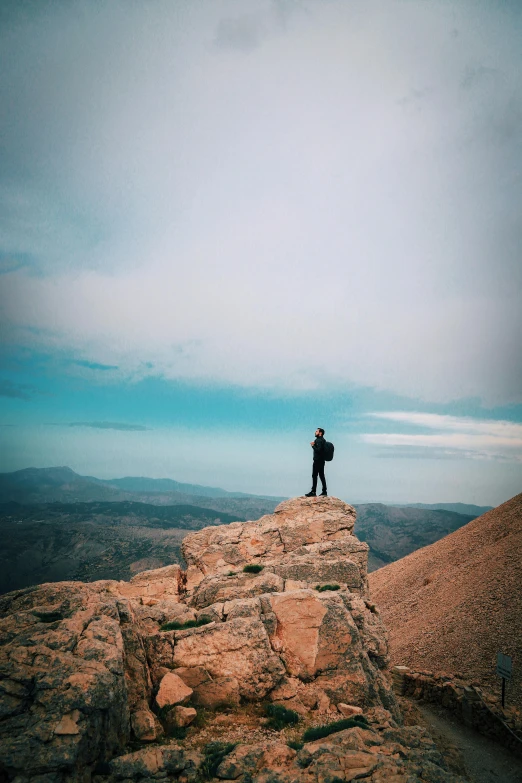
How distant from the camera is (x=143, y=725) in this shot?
33.4ft

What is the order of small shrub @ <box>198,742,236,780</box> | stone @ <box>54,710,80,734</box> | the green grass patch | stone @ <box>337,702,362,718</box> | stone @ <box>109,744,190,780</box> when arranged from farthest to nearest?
stone @ <box>337,702,362,718</box> → the green grass patch → small shrub @ <box>198,742,236,780</box> → stone @ <box>109,744,190,780</box> → stone @ <box>54,710,80,734</box>

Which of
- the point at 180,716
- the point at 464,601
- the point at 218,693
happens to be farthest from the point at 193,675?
the point at 464,601

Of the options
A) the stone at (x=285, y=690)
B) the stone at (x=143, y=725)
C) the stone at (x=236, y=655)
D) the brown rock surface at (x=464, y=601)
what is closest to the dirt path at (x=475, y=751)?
the brown rock surface at (x=464, y=601)

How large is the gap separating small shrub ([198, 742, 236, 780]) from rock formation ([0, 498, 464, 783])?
0.05 m

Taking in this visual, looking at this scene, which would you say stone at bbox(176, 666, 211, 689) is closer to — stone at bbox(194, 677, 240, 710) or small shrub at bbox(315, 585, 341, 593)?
stone at bbox(194, 677, 240, 710)

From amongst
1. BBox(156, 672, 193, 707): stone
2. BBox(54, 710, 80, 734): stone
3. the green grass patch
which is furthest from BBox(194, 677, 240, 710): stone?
BBox(54, 710, 80, 734): stone

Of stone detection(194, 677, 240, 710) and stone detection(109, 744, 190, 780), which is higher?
stone detection(109, 744, 190, 780)

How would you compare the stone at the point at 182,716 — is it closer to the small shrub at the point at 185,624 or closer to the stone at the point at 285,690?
the stone at the point at 285,690

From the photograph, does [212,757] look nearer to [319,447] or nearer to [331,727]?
[331,727]

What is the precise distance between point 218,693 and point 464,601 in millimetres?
33054

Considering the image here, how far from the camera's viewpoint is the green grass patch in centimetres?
1080

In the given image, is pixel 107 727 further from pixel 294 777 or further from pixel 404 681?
pixel 404 681

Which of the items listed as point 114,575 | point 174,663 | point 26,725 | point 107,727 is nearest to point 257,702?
point 174,663

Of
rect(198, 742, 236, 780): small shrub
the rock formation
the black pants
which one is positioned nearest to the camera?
the rock formation
